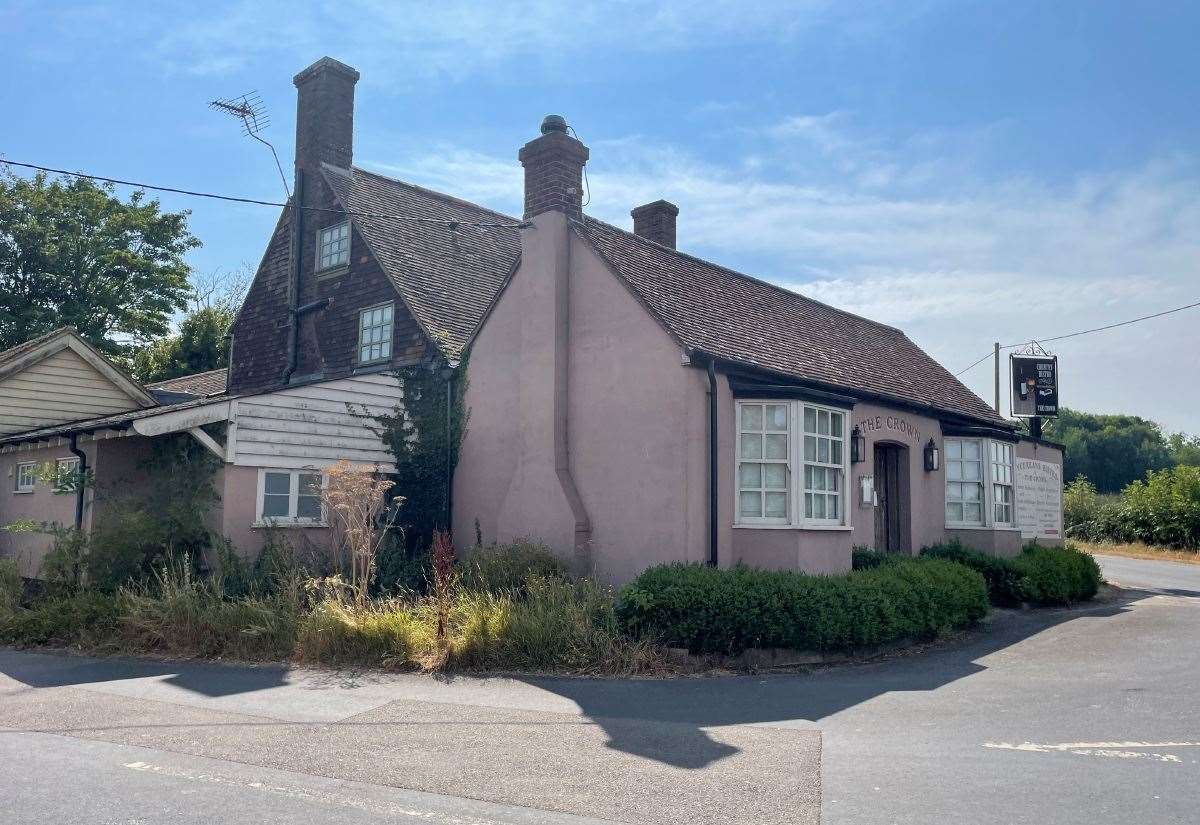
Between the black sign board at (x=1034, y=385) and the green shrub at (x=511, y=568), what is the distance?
1515 centimetres

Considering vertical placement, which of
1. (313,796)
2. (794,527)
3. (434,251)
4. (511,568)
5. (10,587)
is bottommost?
(313,796)

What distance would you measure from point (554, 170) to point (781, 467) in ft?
18.6

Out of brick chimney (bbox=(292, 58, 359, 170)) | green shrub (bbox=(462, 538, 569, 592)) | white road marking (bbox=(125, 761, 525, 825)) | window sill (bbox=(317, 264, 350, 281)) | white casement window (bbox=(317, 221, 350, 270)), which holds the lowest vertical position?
white road marking (bbox=(125, 761, 525, 825))

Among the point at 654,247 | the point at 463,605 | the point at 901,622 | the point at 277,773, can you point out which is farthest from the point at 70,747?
the point at 654,247

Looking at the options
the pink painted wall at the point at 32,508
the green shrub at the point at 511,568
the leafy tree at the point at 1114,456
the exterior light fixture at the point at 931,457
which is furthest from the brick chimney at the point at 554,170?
the leafy tree at the point at 1114,456

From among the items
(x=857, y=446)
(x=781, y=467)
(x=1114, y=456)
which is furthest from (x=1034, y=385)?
(x=1114, y=456)

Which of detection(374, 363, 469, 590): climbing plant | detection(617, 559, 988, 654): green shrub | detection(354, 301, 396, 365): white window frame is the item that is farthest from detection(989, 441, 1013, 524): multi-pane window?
detection(354, 301, 396, 365): white window frame

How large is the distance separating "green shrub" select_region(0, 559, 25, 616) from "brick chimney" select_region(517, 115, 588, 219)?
924 cm

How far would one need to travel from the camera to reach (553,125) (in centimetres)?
1503

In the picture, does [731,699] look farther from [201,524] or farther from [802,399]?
[201,524]

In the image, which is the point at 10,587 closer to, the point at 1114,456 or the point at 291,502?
the point at 291,502

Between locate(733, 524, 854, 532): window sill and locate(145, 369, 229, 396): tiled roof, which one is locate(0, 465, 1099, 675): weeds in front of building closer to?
locate(733, 524, 854, 532): window sill

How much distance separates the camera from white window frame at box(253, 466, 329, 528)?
14.2m

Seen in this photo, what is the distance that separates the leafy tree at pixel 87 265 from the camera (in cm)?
2902
